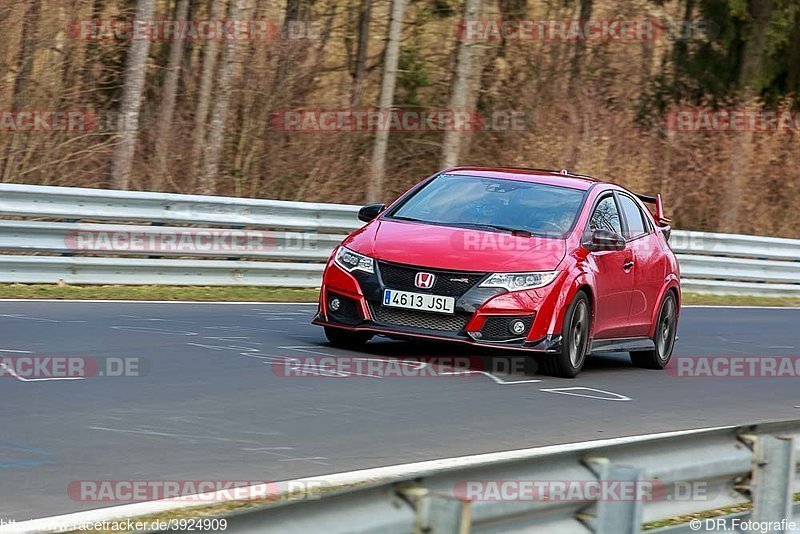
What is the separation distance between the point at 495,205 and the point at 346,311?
169 cm

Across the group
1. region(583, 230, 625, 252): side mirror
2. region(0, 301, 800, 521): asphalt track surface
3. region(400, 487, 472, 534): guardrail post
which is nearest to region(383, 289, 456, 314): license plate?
region(0, 301, 800, 521): asphalt track surface

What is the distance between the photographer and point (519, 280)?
10.6 metres

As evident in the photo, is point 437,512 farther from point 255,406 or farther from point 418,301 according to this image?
point 418,301

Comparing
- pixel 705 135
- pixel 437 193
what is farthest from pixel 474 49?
pixel 437 193

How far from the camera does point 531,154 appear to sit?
29500 millimetres

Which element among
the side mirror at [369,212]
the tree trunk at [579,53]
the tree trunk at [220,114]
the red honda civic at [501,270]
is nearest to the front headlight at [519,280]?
the red honda civic at [501,270]

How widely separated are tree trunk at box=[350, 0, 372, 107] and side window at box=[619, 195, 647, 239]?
1913 centimetres

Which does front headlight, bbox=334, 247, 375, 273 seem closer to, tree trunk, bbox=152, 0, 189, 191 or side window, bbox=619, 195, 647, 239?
side window, bbox=619, 195, 647, 239

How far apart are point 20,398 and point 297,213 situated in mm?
9839

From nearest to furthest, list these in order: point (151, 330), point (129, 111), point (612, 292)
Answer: point (612, 292) → point (151, 330) → point (129, 111)

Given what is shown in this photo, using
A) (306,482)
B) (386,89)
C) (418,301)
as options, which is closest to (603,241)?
(418,301)

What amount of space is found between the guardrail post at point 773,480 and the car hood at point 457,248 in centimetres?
509

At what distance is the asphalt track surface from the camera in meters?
6.77

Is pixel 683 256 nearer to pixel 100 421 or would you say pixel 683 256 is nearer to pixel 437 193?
pixel 437 193
